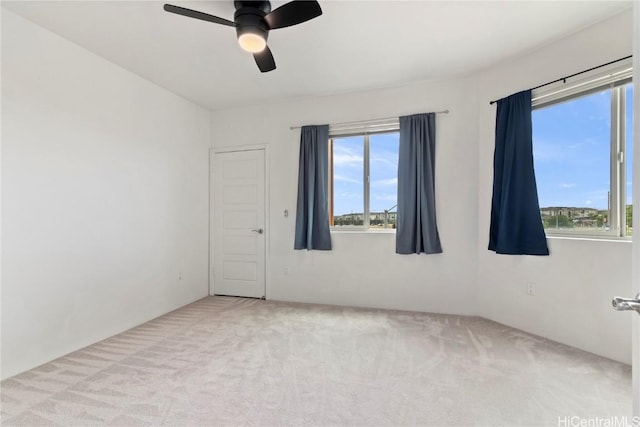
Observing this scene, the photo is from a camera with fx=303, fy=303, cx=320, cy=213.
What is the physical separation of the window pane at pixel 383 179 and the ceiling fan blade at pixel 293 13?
2.05 m

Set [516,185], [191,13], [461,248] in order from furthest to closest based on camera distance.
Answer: [461,248] → [516,185] → [191,13]

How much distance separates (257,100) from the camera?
4082 millimetres

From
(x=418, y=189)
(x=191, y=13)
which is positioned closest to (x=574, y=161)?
(x=418, y=189)

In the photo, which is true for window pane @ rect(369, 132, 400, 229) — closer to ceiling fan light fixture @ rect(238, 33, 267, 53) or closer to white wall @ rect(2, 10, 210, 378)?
ceiling fan light fixture @ rect(238, 33, 267, 53)

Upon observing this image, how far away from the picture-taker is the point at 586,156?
8.60ft

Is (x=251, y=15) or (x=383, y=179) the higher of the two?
(x=251, y=15)

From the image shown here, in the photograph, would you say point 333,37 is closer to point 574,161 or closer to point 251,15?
point 251,15

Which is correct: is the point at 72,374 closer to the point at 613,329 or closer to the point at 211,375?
the point at 211,375

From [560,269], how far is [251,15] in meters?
3.30

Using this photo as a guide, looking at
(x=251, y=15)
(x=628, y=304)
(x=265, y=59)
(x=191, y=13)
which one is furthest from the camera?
(x=265, y=59)

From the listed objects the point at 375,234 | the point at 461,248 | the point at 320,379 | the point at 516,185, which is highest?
the point at 516,185

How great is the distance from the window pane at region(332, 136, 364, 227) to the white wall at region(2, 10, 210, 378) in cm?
201

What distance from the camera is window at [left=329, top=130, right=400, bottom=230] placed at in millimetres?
3809

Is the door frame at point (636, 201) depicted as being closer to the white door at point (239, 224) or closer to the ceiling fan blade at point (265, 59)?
the ceiling fan blade at point (265, 59)
